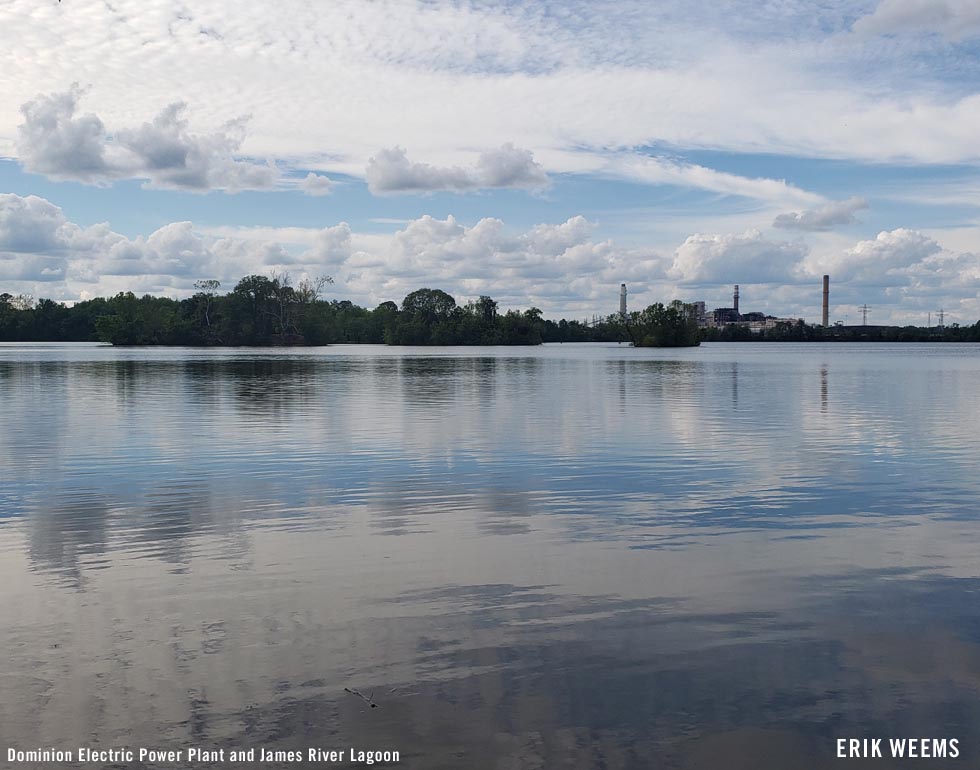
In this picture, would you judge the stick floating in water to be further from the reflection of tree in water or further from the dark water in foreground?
the reflection of tree in water

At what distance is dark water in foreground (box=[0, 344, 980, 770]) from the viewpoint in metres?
7.61

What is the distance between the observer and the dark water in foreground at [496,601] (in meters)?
7.61

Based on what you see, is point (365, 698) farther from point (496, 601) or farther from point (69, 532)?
point (69, 532)

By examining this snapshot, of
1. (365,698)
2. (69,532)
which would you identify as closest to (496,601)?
(365,698)

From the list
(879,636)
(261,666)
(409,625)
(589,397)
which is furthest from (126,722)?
(589,397)

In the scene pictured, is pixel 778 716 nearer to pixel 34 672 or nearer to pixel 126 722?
pixel 126 722

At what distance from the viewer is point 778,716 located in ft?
25.5

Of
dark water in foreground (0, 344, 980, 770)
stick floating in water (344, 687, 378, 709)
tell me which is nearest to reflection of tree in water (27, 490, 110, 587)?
dark water in foreground (0, 344, 980, 770)

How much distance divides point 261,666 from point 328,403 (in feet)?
117

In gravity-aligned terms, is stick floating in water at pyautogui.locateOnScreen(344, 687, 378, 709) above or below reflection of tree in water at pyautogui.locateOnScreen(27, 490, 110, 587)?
below

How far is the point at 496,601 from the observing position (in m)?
11.1

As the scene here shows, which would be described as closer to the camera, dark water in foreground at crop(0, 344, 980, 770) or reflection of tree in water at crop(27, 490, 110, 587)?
dark water in foreground at crop(0, 344, 980, 770)

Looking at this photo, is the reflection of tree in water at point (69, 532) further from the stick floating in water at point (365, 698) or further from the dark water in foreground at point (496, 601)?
the stick floating in water at point (365, 698)

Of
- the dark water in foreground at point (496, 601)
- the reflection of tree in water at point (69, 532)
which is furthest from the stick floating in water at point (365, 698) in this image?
the reflection of tree in water at point (69, 532)
